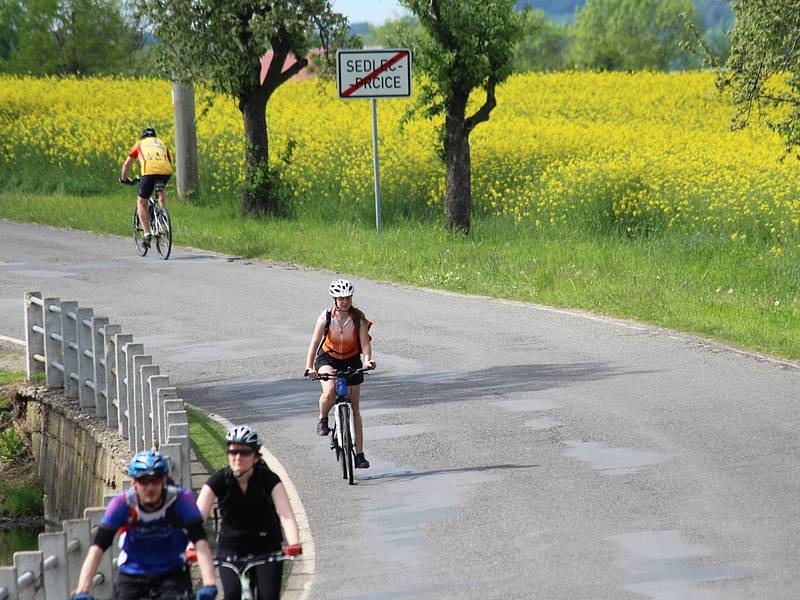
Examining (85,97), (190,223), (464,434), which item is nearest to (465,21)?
(190,223)

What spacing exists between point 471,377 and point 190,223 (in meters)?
14.3

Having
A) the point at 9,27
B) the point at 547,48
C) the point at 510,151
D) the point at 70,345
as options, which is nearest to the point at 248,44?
the point at 510,151

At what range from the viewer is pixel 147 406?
38.3 ft

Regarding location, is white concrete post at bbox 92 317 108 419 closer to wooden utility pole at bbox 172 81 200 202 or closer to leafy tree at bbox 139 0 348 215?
leafy tree at bbox 139 0 348 215

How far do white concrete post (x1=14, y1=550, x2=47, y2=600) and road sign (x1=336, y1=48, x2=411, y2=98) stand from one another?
52.5 ft

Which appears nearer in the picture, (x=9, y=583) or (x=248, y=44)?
(x=9, y=583)

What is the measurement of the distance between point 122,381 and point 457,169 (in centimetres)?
1380

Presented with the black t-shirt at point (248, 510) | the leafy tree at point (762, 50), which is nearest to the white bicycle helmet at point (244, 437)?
the black t-shirt at point (248, 510)

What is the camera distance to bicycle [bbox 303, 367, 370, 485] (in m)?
11.4

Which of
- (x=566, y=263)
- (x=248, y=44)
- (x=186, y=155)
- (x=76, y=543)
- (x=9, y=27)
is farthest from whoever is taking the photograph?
(x=9, y=27)

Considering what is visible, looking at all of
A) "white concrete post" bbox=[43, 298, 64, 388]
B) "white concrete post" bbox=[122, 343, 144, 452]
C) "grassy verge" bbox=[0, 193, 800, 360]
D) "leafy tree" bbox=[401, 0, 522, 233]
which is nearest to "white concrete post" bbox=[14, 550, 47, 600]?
→ "white concrete post" bbox=[122, 343, 144, 452]

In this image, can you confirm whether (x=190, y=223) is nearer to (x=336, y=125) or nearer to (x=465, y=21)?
(x=465, y=21)

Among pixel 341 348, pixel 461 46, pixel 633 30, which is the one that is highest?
pixel 633 30

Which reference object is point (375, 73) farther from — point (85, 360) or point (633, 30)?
point (633, 30)
